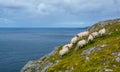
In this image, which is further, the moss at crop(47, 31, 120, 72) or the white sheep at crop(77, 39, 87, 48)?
the white sheep at crop(77, 39, 87, 48)

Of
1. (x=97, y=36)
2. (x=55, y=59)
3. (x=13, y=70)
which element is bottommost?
(x=13, y=70)

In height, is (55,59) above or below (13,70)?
above

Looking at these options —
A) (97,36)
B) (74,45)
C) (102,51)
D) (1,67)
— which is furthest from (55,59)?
(1,67)

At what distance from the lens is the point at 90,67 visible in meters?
36.3

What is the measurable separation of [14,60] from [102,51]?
125m

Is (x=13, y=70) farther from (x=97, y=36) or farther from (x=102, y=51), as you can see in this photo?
(x=102, y=51)

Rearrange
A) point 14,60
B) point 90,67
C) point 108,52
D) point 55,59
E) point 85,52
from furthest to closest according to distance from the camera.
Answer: point 14,60 → point 55,59 → point 85,52 → point 108,52 → point 90,67

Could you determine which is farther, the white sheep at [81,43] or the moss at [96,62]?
the white sheep at [81,43]

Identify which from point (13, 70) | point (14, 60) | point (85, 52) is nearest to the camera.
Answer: point (85, 52)

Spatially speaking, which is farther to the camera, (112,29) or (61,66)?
(112,29)

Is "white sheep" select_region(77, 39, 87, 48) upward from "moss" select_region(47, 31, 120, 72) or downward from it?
upward

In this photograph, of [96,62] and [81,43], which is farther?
[81,43]

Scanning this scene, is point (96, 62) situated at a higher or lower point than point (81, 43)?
lower

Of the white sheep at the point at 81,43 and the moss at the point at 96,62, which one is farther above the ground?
the white sheep at the point at 81,43
